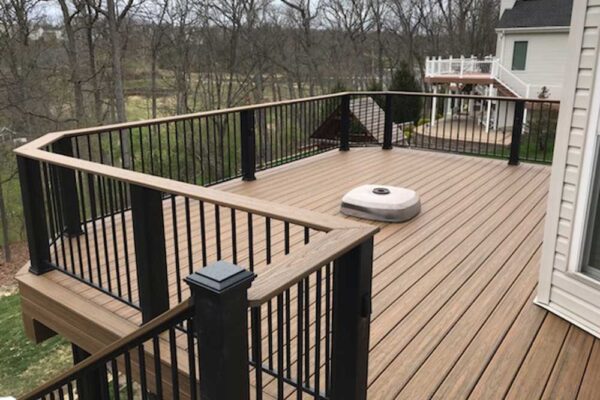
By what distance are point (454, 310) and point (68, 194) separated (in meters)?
3.00

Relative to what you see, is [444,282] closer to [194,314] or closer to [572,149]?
[572,149]

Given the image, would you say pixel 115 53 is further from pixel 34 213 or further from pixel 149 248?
pixel 149 248

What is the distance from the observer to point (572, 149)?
9.02ft

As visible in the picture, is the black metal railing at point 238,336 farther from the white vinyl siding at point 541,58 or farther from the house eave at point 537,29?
the house eave at point 537,29

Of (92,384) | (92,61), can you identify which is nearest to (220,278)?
(92,384)

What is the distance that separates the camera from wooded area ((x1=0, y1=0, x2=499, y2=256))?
14.9 m

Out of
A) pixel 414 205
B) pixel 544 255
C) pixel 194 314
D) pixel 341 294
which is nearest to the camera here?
pixel 194 314

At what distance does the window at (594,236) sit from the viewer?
2.67 m


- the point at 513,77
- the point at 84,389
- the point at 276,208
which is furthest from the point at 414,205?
the point at 513,77

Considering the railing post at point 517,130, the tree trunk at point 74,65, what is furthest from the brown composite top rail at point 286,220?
the tree trunk at point 74,65

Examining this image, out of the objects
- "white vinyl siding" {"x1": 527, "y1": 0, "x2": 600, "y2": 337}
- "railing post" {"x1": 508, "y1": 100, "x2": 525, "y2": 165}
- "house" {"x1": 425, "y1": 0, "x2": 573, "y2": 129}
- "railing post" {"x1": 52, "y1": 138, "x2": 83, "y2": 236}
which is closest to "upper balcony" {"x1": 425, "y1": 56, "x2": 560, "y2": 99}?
"house" {"x1": 425, "y1": 0, "x2": 573, "y2": 129}

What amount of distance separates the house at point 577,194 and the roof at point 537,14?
17153 mm

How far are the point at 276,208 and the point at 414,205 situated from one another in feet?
9.57

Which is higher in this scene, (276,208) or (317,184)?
(276,208)
